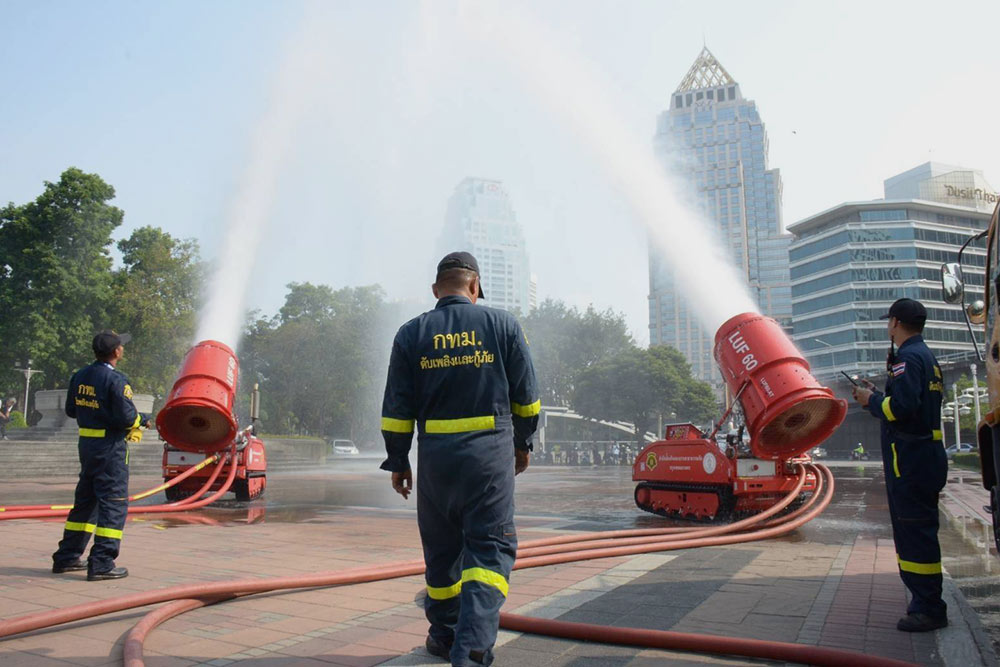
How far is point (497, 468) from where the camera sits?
3203mm

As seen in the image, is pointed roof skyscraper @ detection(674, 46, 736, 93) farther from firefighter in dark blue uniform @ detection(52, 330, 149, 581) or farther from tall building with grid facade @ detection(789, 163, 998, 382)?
firefighter in dark blue uniform @ detection(52, 330, 149, 581)

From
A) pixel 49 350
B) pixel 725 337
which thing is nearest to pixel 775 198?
pixel 49 350

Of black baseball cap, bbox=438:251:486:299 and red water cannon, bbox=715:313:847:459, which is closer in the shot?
black baseball cap, bbox=438:251:486:299

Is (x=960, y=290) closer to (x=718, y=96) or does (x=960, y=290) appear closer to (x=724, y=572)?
(x=724, y=572)

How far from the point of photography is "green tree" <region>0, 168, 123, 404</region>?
29.8 metres

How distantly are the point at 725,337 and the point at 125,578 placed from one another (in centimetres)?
728

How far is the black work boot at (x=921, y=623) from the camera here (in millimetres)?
3891

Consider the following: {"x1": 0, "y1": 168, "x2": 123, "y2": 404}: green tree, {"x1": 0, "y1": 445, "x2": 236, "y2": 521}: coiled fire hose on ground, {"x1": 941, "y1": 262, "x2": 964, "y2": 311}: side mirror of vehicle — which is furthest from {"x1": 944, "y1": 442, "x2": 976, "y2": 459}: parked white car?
{"x1": 0, "y1": 168, "x2": 123, "y2": 404}: green tree

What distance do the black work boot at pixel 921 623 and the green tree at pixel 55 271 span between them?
33085 mm

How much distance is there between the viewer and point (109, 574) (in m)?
5.32

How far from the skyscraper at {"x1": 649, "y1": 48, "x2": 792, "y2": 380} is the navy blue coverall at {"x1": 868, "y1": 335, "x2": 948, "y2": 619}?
8.24m

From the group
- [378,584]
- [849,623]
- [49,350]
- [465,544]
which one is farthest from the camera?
[49,350]

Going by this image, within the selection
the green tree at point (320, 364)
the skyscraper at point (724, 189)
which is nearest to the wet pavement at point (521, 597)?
the skyscraper at point (724, 189)

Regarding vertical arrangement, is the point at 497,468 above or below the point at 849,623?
above
